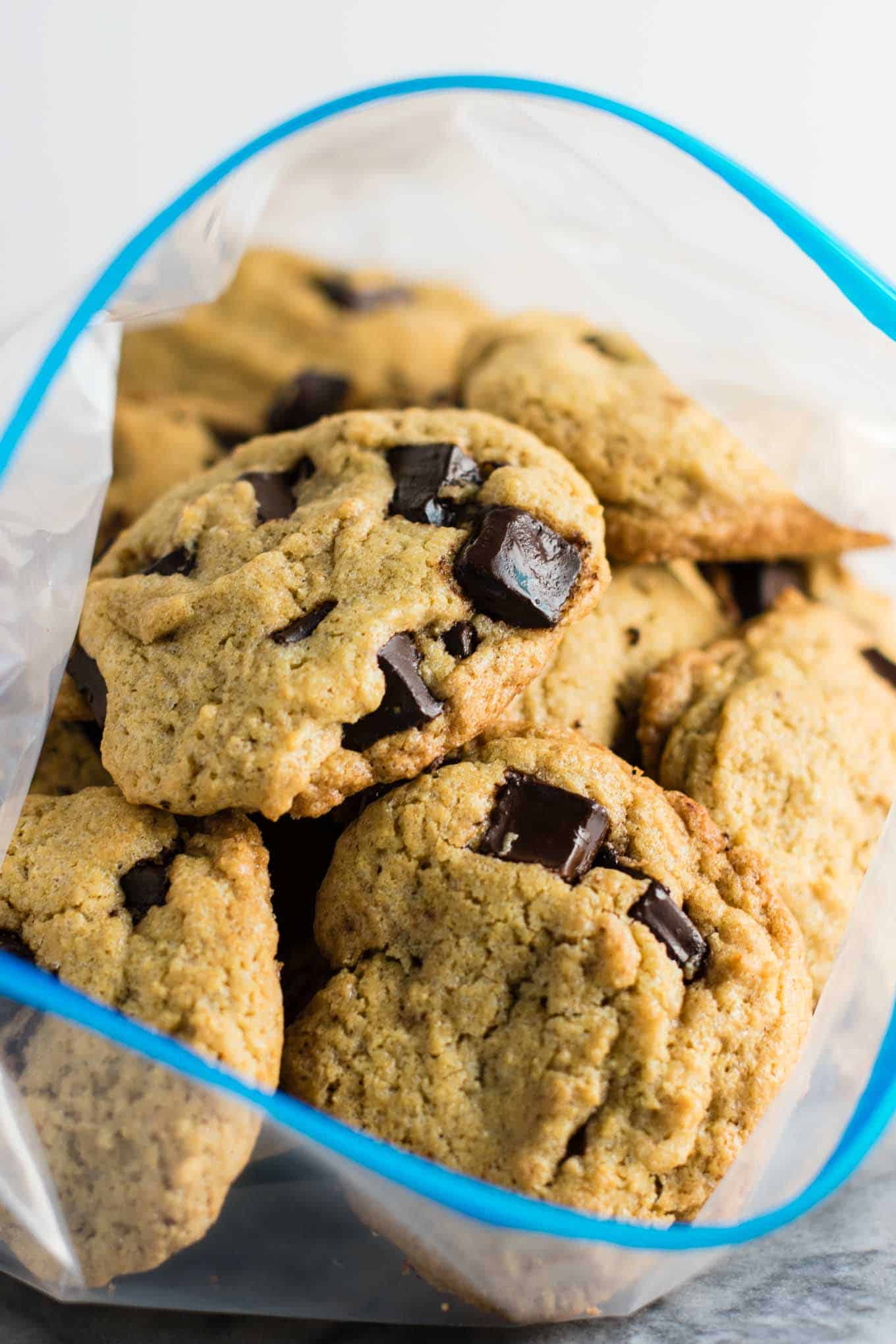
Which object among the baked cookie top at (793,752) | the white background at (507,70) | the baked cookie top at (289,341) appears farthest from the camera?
the white background at (507,70)

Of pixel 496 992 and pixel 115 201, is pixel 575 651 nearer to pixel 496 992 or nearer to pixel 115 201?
pixel 496 992

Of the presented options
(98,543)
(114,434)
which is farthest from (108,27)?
(98,543)

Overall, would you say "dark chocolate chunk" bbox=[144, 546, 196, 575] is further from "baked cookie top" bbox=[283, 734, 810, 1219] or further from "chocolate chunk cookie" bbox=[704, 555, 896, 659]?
"chocolate chunk cookie" bbox=[704, 555, 896, 659]

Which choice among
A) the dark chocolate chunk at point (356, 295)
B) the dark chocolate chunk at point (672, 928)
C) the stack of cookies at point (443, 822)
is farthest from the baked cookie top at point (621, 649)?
the dark chocolate chunk at point (356, 295)

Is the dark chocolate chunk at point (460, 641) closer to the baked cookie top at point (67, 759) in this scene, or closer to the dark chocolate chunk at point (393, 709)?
the dark chocolate chunk at point (393, 709)

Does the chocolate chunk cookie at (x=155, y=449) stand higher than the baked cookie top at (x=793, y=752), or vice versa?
the baked cookie top at (x=793, y=752)

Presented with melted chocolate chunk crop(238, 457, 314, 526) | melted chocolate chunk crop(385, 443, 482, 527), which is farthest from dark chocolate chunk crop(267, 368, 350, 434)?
melted chocolate chunk crop(385, 443, 482, 527)
